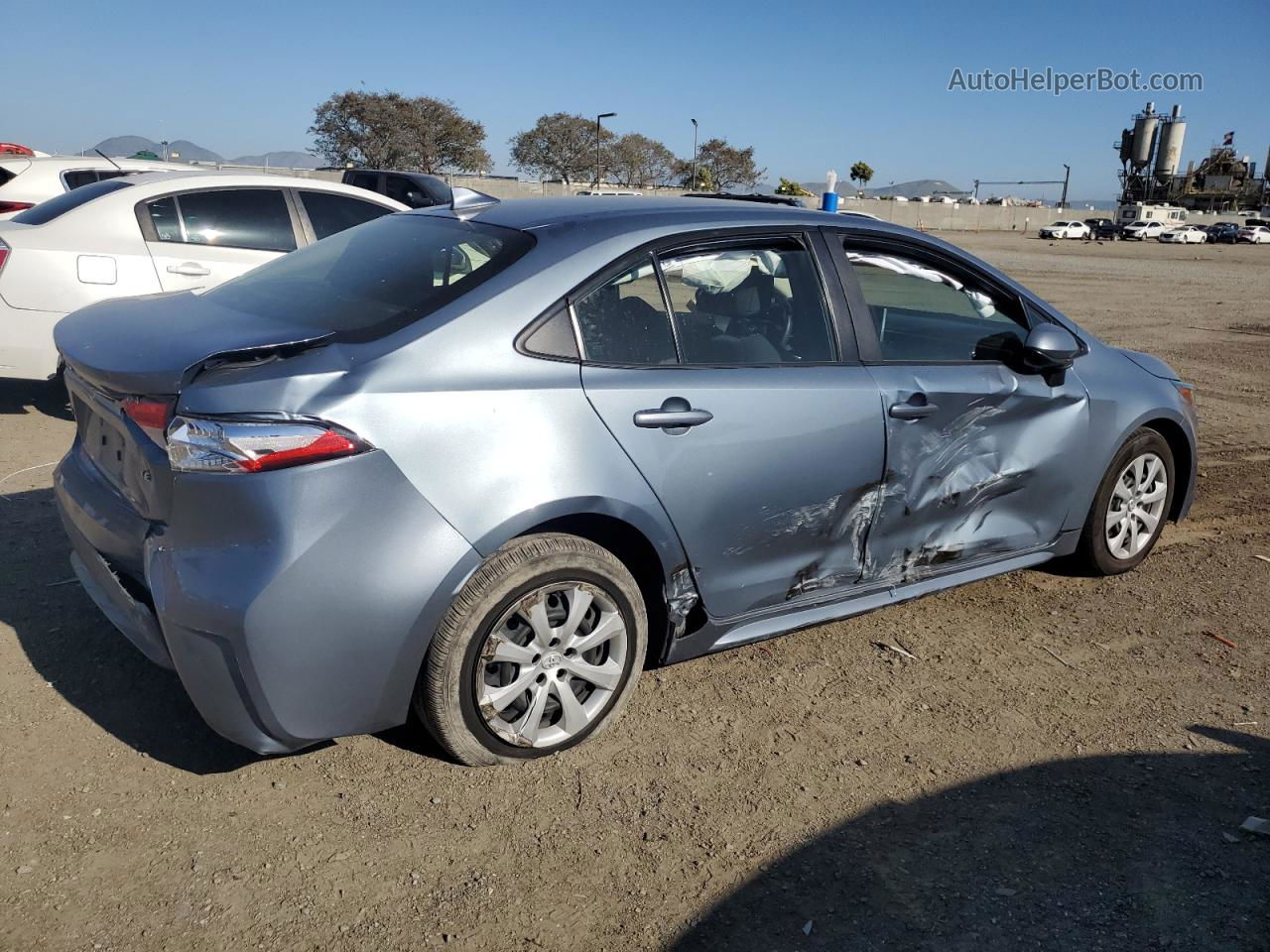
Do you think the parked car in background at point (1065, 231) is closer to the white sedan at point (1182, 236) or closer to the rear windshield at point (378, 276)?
the white sedan at point (1182, 236)

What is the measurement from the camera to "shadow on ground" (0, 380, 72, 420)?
7239mm

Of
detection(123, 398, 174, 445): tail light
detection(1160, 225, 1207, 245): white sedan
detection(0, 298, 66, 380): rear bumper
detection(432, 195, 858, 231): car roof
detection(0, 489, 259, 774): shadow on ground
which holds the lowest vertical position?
detection(1160, 225, 1207, 245): white sedan

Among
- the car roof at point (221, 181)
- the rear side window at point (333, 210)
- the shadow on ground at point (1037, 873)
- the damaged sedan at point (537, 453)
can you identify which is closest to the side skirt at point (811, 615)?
the damaged sedan at point (537, 453)

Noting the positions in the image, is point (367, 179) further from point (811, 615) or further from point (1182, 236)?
point (1182, 236)

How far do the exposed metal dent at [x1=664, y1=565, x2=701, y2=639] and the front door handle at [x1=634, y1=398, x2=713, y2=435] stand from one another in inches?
18.1

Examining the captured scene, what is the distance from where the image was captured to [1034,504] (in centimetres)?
430

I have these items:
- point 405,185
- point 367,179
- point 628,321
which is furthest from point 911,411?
point 367,179

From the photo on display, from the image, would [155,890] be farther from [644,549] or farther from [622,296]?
[622,296]

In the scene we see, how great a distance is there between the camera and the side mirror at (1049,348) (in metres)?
4.06

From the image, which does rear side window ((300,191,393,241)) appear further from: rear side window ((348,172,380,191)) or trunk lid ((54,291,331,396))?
rear side window ((348,172,380,191))

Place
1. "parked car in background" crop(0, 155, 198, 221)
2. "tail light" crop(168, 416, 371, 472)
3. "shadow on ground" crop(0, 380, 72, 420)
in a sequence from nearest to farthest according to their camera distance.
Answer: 1. "tail light" crop(168, 416, 371, 472)
2. "shadow on ground" crop(0, 380, 72, 420)
3. "parked car in background" crop(0, 155, 198, 221)

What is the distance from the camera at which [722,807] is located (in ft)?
9.96

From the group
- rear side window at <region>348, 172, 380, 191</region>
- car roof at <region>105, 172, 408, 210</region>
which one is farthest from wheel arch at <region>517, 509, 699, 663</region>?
rear side window at <region>348, 172, 380, 191</region>

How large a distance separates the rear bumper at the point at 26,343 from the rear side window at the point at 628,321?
185 inches
